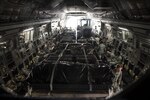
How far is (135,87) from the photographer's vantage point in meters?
2.14

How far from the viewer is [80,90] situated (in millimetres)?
5523

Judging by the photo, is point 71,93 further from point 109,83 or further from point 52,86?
point 109,83

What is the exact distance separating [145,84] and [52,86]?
375 centimetres

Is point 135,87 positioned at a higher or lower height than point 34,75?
higher

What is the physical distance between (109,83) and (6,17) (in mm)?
3527

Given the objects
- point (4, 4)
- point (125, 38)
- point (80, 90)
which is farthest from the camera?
point (125, 38)

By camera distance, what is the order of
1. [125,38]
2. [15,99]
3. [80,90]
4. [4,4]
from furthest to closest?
[125,38], [80,90], [4,4], [15,99]

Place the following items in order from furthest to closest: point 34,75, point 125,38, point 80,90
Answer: point 125,38 → point 34,75 → point 80,90

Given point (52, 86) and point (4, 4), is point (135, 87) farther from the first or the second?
point (4, 4)

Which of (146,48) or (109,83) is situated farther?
(146,48)

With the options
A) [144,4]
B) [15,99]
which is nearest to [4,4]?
[144,4]

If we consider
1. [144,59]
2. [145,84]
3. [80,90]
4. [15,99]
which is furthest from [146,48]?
[15,99]

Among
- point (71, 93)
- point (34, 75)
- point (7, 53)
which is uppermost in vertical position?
point (7, 53)

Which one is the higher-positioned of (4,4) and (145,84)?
(4,4)
